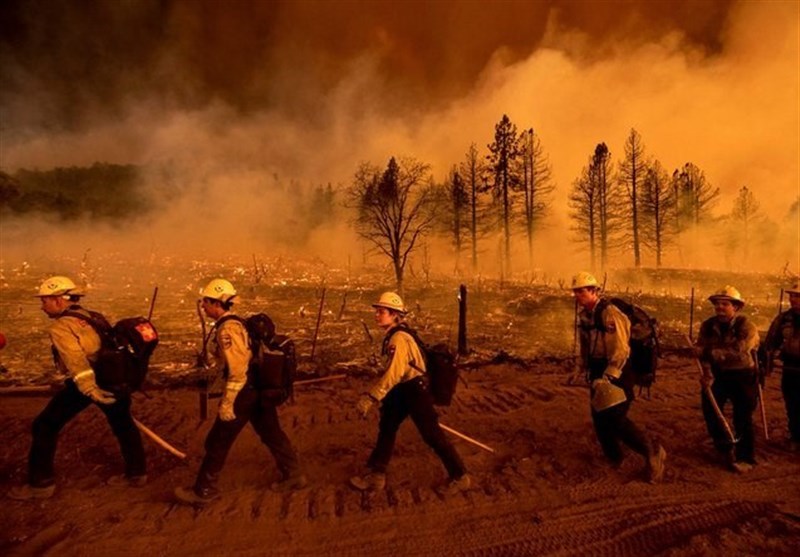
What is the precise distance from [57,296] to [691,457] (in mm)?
7167

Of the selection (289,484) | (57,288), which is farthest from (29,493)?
(289,484)

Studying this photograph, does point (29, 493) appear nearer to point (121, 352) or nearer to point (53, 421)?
point (53, 421)

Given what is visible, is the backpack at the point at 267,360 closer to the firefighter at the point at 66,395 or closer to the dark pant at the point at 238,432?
the dark pant at the point at 238,432

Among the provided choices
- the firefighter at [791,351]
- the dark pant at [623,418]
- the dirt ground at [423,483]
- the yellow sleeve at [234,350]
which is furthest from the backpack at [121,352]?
the firefighter at [791,351]

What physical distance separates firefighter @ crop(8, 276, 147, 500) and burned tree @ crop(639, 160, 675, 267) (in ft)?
133

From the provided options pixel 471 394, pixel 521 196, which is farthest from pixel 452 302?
pixel 521 196

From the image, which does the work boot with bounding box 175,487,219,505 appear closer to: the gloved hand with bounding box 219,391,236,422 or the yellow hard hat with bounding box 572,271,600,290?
the gloved hand with bounding box 219,391,236,422

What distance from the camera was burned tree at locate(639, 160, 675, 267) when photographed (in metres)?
38.9

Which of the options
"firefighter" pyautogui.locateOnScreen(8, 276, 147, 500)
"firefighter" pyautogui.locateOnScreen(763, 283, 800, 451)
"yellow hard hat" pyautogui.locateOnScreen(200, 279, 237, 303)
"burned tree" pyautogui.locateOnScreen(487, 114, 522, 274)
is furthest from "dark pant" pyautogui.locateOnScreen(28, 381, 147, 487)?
"burned tree" pyautogui.locateOnScreen(487, 114, 522, 274)

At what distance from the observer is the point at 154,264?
90.0ft

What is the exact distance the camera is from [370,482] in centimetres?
516

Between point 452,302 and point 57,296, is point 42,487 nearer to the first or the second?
point 57,296

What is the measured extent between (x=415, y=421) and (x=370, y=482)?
2.88ft

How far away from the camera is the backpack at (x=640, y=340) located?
516 centimetres
